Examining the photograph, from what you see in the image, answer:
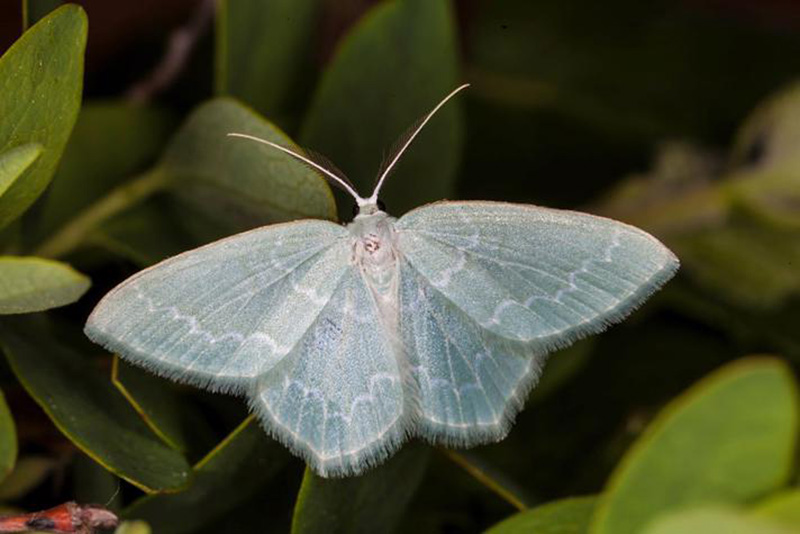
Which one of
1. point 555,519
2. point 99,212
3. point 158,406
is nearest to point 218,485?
point 158,406

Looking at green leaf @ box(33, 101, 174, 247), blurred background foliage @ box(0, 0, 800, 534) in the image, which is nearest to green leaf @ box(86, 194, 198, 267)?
blurred background foliage @ box(0, 0, 800, 534)

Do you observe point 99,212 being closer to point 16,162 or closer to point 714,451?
point 16,162

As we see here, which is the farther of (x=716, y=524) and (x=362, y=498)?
(x=362, y=498)

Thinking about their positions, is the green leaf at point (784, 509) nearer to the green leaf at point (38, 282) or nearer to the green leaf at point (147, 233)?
the green leaf at point (38, 282)

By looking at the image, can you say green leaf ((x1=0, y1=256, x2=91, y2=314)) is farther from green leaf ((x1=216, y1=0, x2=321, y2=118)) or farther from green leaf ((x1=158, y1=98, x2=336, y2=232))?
green leaf ((x1=216, y1=0, x2=321, y2=118))

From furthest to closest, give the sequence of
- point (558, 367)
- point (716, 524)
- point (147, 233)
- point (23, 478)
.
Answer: point (558, 367), point (147, 233), point (23, 478), point (716, 524)

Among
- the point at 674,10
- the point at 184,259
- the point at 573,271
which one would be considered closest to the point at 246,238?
the point at 184,259

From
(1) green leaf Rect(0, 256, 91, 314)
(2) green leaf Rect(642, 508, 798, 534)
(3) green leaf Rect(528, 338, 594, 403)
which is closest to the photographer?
(2) green leaf Rect(642, 508, 798, 534)
